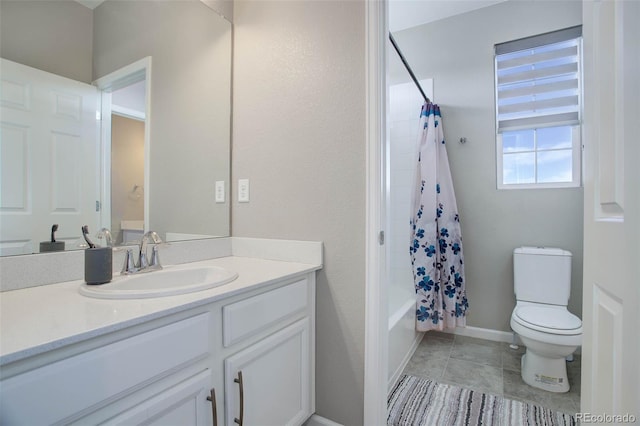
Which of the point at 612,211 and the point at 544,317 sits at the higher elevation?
the point at 612,211

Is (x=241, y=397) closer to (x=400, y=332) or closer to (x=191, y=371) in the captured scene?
(x=191, y=371)

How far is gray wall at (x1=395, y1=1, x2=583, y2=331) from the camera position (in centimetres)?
230

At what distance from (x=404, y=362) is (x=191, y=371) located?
5.38 feet

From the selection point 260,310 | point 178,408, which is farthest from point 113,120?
point 178,408

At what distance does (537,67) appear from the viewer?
2.41 meters

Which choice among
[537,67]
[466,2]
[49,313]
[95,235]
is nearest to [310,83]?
[95,235]

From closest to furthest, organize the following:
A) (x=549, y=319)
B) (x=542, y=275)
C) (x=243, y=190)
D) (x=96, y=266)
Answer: (x=96, y=266) < (x=243, y=190) < (x=549, y=319) < (x=542, y=275)

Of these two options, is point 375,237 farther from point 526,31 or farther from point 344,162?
point 526,31

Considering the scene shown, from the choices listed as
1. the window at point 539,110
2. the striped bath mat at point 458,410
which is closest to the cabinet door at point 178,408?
the striped bath mat at point 458,410

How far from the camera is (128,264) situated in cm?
116

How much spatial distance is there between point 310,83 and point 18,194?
3.83ft

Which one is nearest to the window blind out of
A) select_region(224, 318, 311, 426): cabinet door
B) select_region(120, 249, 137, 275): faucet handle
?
select_region(224, 318, 311, 426): cabinet door

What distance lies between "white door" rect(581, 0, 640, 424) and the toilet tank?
1478mm

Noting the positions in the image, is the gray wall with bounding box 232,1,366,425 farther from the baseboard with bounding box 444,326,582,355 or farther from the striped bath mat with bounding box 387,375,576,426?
the baseboard with bounding box 444,326,582,355
